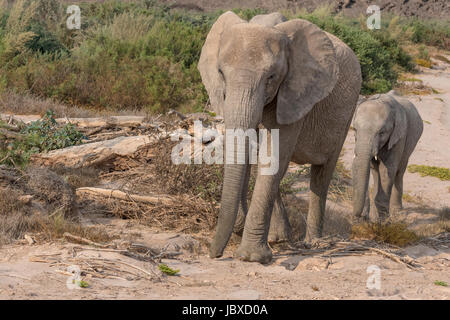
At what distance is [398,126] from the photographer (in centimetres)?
827

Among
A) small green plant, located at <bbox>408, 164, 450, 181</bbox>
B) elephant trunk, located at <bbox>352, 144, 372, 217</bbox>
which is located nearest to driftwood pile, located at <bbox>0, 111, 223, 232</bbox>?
elephant trunk, located at <bbox>352, 144, 372, 217</bbox>

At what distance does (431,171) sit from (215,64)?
6.97m

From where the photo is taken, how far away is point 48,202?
6.10 meters

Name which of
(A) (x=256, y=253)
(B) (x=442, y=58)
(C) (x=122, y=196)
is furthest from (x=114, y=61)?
(B) (x=442, y=58)

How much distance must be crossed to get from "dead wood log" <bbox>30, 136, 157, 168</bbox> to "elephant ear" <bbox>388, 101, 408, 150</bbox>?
302 cm

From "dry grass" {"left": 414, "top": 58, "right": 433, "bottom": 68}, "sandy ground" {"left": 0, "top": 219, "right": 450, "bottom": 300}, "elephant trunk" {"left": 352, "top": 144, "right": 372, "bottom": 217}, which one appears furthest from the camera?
Answer: "dry grass" {"left": 414, "top": 58, "right": 433, "bottom": 68}

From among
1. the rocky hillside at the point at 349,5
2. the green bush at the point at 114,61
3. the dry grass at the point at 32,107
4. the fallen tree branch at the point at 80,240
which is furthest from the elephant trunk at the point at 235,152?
the rocky hillside at the point at 349,5

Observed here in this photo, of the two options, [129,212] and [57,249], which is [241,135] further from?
[129,212]

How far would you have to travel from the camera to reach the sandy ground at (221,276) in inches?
159

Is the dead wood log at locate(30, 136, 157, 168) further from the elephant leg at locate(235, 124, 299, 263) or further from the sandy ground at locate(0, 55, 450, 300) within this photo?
the elephant leg at locate(235, 124, 299, 263)

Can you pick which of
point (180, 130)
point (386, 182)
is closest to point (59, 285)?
point (180, 130)

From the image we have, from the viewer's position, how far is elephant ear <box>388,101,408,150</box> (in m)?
8.22

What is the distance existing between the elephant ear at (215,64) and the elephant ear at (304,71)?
1.31 feet

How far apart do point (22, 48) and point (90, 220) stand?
8645 millimetres
